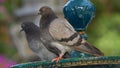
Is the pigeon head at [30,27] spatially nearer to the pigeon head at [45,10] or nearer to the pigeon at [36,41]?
the pigeon at [36,41]

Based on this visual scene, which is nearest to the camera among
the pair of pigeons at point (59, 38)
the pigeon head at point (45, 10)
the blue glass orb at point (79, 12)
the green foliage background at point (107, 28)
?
the pair of pigeons at point (59, 38)

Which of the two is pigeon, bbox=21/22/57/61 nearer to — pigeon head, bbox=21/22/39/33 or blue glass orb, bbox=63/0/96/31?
pigeon head, bbox=21/22/39/33

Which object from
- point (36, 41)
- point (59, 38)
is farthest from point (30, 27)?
point (59, 38)

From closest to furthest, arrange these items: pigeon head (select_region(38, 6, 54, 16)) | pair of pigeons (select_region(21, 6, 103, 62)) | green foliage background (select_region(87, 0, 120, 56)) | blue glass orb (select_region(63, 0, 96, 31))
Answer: pair of pigeons (select_region(21, 6, 103, 62)) → blue glass orb (select_region(63, 0, 96, 31)) → pigeon head (select_region(38, 6, 54, 16)) → green foliage background (select_region(87, 0, 120, 56))

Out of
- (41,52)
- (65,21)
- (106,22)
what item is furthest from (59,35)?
(106,22)

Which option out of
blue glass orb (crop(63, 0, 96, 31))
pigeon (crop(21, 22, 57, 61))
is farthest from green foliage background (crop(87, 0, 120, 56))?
blue glass orb (crop(63, 0, 96, 31))

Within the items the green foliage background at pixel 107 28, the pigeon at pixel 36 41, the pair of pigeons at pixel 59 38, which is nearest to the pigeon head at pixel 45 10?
the pair of pigeons at pixel 59 38

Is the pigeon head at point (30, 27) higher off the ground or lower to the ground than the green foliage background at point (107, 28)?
higher

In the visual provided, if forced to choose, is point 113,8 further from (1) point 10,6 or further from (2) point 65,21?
(2) point 65,21
